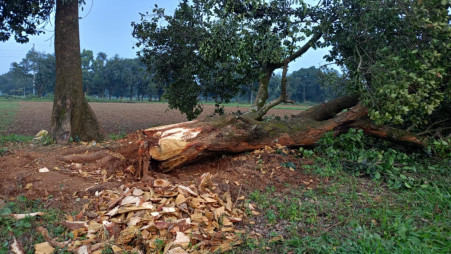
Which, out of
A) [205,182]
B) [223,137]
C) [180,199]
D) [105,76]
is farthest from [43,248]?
[105,76]

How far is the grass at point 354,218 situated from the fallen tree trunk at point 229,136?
135cm

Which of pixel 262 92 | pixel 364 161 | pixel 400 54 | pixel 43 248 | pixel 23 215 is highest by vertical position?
pixel 400 54

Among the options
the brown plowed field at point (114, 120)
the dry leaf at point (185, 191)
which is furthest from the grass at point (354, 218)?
the brown plowed field at point (114, 120)

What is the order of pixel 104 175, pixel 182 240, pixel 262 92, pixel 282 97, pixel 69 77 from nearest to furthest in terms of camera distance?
pixel 182 240, pixel 104 175, pixel 282 97, pixel 69 77, pixel 262 92

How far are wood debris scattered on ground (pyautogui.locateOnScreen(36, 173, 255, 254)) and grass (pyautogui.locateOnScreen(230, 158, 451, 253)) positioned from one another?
29 cm

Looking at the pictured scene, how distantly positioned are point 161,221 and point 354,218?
2167 mm

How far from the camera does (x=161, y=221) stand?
3.22 metres

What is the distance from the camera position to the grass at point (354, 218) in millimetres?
2953

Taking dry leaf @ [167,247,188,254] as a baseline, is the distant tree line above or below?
above

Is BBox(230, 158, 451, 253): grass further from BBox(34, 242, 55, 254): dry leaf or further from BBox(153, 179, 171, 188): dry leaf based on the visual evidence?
A: BBox(34, 242, 55, 254): dry leaf

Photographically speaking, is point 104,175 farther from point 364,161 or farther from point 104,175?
point 364,161

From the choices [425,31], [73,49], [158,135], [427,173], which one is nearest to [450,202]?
[427,173]

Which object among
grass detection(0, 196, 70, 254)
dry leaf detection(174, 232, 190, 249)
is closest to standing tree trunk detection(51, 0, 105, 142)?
grass detection(0, 196, 70, 254)

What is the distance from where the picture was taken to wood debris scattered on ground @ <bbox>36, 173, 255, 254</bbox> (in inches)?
116
